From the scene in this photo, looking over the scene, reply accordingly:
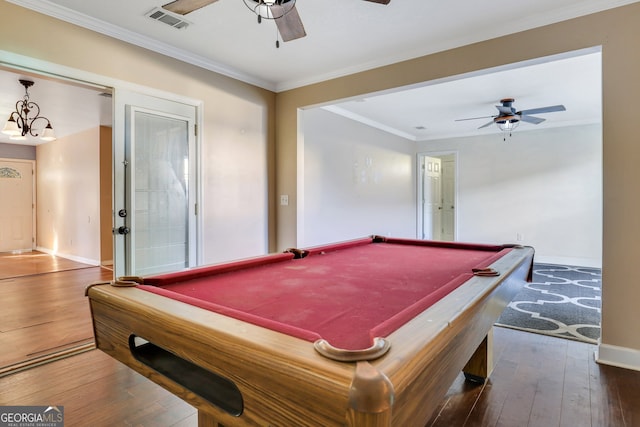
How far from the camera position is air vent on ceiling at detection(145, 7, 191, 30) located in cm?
247

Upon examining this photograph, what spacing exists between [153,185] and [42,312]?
5.72ft

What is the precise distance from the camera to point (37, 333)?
9.14 ft

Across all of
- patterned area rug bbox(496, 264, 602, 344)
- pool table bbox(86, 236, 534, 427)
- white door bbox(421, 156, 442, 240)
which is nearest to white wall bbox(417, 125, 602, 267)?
white door bbox(421, 156, 442, 240)

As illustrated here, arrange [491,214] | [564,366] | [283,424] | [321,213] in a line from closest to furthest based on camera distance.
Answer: [283,424], [564,366], [321,213], [491,214]

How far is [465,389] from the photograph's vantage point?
1975 mm

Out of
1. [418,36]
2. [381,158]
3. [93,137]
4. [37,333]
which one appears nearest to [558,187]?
[381,158]

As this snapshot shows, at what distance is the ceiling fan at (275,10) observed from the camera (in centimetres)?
190

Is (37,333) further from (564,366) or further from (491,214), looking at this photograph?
(491,214)

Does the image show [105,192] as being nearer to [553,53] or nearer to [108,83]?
[108,83]

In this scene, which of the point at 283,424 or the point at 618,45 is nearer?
the point at 283,424

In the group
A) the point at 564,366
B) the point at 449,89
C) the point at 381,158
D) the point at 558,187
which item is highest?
the point at 449,89

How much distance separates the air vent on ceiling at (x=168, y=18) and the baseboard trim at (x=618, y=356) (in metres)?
3.80

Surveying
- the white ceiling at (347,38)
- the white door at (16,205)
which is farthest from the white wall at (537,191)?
the white door at (16,205)

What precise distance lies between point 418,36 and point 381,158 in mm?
3312
